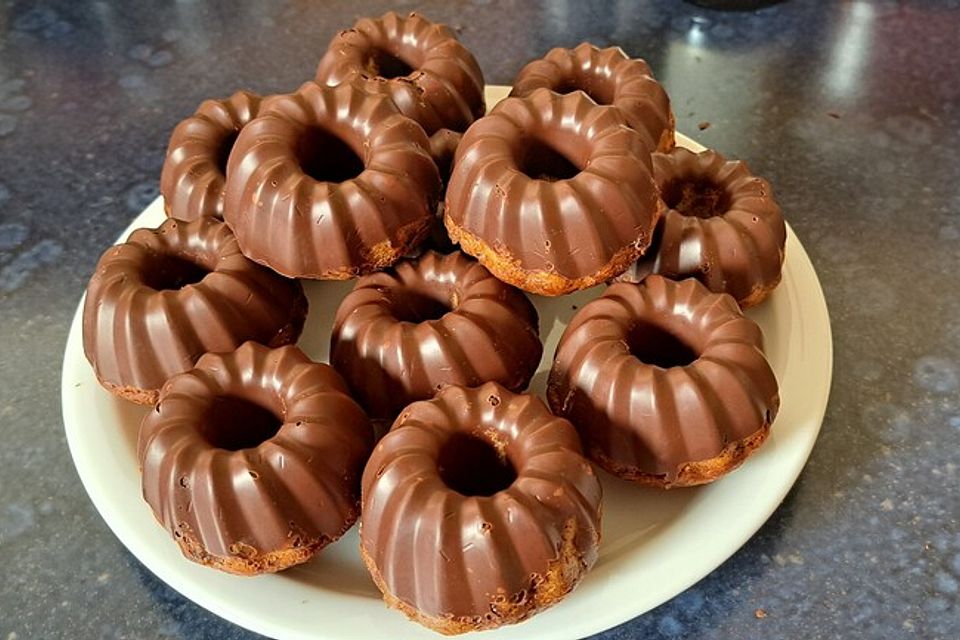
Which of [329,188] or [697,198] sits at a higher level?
[329,188]

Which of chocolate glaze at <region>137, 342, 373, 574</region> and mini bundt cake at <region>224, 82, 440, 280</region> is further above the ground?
mini bundt cake at <region>224, 82, 440, 280</region>

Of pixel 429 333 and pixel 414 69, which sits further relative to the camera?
pixel 414 69

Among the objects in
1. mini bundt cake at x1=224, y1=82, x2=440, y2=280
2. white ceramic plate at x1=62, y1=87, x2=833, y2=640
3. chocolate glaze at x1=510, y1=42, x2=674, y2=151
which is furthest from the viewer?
chocolate glaze at x1=510, y1=42, x2=674, y2=151

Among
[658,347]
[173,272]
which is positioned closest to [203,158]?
[173,272]

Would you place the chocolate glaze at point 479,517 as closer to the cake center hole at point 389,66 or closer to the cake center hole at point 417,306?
the cake center hole at point 417,306

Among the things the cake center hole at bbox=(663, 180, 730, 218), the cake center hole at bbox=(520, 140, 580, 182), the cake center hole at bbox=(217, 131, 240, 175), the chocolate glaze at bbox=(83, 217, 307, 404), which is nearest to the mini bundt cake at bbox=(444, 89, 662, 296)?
the cake center hole at bbox=(520, 140, 580, 182)

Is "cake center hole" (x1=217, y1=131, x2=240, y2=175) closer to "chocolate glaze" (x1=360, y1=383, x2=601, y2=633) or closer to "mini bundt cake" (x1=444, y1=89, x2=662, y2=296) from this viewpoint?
"mini bundt cake" (x1=444, y1=89, x2=662, y2=296)

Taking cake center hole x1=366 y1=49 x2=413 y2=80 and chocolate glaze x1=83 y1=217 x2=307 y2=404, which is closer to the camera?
chocolate glaze x1=83 y1=217 x2=307 y2=404

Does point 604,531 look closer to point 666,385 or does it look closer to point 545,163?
point 666,385
